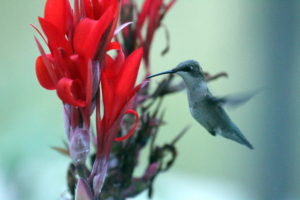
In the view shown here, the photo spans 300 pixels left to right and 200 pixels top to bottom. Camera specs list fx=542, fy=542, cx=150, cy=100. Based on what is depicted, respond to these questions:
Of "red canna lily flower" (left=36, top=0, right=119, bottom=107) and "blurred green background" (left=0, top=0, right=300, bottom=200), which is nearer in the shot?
"red canna lily flower" (left=36, top=0, right=119, bottom=107)

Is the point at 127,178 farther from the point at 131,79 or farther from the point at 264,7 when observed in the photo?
the point at 264,7

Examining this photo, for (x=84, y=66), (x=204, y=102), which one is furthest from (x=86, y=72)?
(x=204, y=102)

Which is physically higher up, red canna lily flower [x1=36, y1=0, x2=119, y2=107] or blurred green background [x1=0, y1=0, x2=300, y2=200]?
red canna lily flower [x1=36, y1=0, x2=119, y2=107]

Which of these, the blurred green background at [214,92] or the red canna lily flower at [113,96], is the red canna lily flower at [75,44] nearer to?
the red canna lily flower at [113,96]

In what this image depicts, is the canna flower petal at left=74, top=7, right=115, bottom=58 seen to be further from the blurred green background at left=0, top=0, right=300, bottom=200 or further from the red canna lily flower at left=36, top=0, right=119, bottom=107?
the blurred green background at left=0, top=0, right=300, bottom=200

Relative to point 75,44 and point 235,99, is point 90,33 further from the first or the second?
point 235,99

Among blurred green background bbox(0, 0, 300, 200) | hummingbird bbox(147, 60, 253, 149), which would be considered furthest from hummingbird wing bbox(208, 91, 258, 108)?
blurred green background bbox(0, 0, 300, 200)

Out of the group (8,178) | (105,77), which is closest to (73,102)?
(105,77)

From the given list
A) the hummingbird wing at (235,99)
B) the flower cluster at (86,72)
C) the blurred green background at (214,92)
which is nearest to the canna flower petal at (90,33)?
the flower cluster at (86,72)
